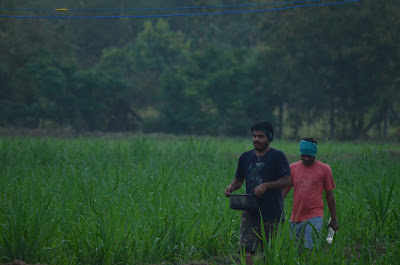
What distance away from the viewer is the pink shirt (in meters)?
5.65

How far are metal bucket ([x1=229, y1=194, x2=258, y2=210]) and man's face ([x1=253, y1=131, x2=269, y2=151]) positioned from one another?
0.48 metres

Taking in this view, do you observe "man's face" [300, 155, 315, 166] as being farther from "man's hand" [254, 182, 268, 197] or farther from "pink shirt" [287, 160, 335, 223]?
"man's hand" [254, 182, 268, 197]

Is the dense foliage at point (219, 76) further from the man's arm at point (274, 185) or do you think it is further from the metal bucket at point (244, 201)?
the metal bucket at point (244, 201)

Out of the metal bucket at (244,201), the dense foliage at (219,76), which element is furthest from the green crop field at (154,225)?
the dense foliage at (219,76)

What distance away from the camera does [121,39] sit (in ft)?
146

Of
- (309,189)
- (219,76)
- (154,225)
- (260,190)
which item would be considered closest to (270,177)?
(260,190)

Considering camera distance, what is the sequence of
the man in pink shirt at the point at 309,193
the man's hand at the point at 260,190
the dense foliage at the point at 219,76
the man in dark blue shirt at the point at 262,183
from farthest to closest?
the dense foliage at the point at 219,76 < the man in pink shirt at the point at 309,193 < the man in dark blue shirt at the point at 262,183 < the man's hand at the point at 260,190

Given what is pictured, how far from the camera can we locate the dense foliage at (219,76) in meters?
28.3

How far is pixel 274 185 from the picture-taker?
5391mm

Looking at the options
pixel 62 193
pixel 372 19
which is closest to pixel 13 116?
pixel 372 19

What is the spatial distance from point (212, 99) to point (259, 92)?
2737 mm

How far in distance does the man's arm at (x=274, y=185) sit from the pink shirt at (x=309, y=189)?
243mm

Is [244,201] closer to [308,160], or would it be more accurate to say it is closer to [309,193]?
[309,193]

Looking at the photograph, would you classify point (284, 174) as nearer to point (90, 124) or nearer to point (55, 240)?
point (55, 240)
